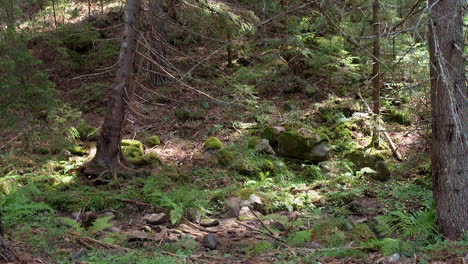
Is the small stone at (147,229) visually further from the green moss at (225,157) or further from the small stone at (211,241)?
the green moss at (225,157)

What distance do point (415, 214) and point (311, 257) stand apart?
266 cm

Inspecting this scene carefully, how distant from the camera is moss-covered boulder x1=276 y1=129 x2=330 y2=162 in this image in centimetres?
1182

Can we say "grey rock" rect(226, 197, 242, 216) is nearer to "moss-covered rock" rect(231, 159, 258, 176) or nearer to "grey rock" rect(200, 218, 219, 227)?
"grey rock" rect(200, 218, 219, 227)

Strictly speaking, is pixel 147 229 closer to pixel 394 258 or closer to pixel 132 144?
pixel 394 258

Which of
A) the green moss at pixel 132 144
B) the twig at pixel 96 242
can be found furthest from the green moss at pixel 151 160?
the twig at pixel 96 242

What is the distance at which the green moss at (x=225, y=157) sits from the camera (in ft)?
A: 36.8

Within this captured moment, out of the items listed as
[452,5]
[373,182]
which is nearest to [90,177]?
[373,182]

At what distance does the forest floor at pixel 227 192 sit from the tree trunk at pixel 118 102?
29cm

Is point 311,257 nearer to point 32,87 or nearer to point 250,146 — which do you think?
point 250,146

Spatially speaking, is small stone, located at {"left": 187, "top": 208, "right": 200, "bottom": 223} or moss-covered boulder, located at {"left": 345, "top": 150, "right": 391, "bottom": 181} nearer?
small stone, located at {"left": 187, "top": 208, "right": 200, "bottom": 223}

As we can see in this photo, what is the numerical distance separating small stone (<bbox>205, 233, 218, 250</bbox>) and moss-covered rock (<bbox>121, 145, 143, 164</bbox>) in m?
4.04

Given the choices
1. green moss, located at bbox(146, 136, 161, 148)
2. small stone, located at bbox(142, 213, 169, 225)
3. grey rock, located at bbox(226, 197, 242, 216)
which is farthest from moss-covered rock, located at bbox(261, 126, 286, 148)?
small stone, located at bbox(142, 213, 169, 225)

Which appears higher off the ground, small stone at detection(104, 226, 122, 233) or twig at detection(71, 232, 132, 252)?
twig at detection(71, 232, 132, 252)

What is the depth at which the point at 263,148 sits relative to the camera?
11922 millimetres
